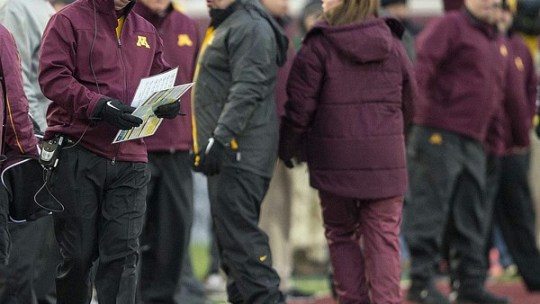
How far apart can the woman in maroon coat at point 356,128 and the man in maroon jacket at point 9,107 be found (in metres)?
1.98

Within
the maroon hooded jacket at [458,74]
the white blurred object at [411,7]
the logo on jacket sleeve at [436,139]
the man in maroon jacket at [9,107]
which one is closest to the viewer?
the man in maroon jacket at [9,107]

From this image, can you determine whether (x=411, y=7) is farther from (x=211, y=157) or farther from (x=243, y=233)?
(x=211, y=157)

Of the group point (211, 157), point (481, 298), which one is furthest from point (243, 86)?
point (481, 298)

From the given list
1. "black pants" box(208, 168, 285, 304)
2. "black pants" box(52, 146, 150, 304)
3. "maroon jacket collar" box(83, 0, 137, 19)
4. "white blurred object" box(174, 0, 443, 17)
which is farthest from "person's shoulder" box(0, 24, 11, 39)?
"white blurred object" box(174, 0, 443, 17)

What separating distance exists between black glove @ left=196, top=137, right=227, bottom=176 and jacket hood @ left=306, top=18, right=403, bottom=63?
1.01 metres

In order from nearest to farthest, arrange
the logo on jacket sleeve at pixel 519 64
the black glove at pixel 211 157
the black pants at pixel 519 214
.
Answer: the black glove at pixel 211 157 < the logo on jacket sleeve at pixel 519 64 < the black pants at pixel 519 214

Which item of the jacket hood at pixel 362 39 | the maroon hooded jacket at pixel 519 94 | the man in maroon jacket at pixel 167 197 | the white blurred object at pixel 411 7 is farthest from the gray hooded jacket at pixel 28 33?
the white blurred object at pixel 411 7

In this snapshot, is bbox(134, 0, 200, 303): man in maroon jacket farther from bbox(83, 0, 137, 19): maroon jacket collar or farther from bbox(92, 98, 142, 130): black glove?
bbox(92, 98, 142, 130): black glove

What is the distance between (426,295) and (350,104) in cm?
280

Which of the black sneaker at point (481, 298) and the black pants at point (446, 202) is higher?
the black pants at point (446, 202)

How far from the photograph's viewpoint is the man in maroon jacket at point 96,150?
7312 mm

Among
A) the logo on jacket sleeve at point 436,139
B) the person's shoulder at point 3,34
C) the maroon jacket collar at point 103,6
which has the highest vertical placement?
the maroon jacket collar at point 103,6

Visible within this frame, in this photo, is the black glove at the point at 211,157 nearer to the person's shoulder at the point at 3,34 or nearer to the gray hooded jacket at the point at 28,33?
the gray hooded jacket at the point at 28,33

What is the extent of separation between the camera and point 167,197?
964cm
